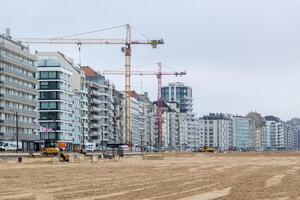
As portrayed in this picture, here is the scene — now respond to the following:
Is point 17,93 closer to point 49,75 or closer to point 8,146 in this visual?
point 8,146

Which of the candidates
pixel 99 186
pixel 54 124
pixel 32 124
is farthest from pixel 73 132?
pixel 99 186

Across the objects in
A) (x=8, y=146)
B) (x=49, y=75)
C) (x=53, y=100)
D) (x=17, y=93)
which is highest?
(x=49, y=75)

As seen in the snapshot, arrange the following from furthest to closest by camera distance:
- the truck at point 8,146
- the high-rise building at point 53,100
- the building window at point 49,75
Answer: the building window at point 49,75, the high-rise building at point 53,100, the truck at point 8,146

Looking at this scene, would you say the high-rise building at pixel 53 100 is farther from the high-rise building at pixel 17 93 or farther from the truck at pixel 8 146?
the truck at pixel 8 146

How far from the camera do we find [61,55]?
196m

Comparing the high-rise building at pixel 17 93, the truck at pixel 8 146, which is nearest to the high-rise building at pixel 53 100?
the high-rise building at pixel 17 93

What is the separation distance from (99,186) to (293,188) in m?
9.72

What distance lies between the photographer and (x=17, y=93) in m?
156

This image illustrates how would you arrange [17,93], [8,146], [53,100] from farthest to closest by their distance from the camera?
[53,100]
[17,93]
[8,146]

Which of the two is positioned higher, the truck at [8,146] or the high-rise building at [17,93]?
the high-rise building at [17,93]

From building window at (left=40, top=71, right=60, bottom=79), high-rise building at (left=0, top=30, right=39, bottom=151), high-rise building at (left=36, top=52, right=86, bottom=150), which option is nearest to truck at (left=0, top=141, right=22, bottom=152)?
high-rise building at (left=0, top=30, right=39, bottom=151)

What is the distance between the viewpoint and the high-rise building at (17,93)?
148500mm

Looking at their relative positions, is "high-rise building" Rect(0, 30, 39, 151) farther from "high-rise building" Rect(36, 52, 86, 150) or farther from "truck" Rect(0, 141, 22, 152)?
"high-rise building" Rect(36, 52, 86, 150)

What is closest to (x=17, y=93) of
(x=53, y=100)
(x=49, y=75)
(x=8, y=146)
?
(x=8, y=146)
